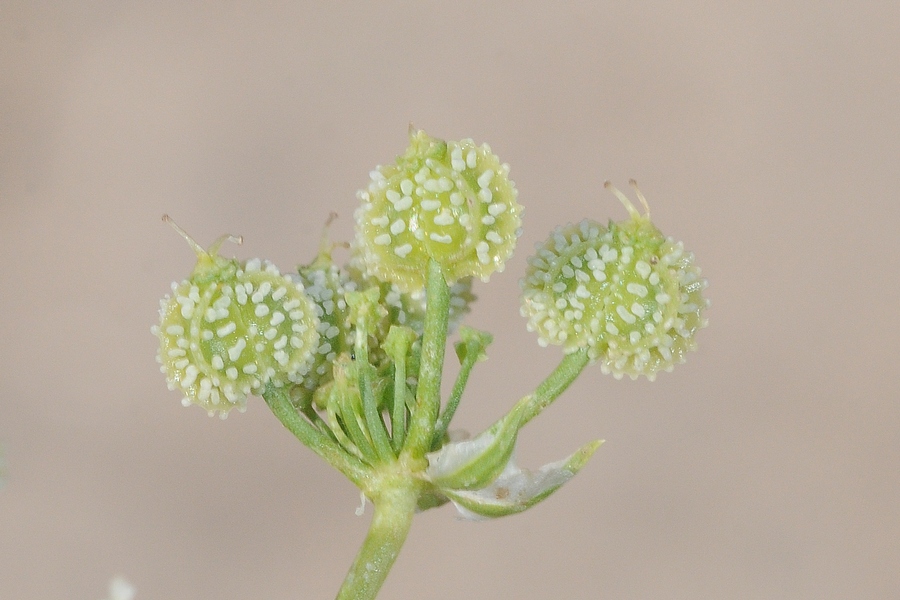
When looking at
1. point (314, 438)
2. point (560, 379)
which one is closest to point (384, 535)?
point (314, 438)

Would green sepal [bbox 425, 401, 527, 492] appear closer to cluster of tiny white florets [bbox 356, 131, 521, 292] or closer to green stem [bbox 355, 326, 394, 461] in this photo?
green stem [bbox 355, 326, 394, 461]

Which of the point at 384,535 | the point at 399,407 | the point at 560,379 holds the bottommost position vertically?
the point at 384,535

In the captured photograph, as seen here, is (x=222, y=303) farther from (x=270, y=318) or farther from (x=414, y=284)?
(x=414, y=284)

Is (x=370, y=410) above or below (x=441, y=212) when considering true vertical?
below

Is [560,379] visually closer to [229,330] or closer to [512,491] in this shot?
[512,491]

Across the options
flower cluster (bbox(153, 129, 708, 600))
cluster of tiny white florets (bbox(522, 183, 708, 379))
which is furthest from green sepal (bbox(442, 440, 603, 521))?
cluster of tiny white florets (bbox(522, 183, 708, 379))

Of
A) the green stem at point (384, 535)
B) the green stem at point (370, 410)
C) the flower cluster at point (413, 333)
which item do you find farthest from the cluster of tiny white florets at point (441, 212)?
the green stem at point (384, 535)
